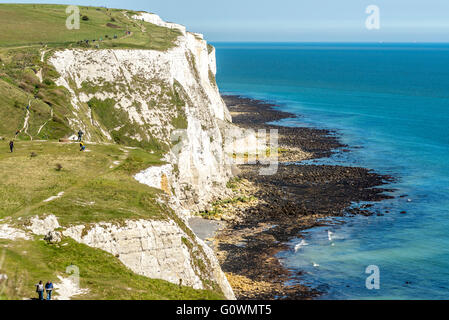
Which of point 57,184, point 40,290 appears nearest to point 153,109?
point 57,184

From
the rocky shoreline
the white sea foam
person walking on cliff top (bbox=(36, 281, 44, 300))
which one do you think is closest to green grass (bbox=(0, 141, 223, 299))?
person walking on cliff top (bbox=(36, 281, 44, 300))

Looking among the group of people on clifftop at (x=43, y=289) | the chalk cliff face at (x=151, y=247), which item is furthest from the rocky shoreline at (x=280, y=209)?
the group of people on clifftop at (x=43, y=289)

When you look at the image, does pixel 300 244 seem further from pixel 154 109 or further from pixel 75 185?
pixel 75 185

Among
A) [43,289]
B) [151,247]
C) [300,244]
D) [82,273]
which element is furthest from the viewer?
[300,244]

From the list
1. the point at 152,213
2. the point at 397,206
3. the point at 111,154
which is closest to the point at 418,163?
the point at 397,206

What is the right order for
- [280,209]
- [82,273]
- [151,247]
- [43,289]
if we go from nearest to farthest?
[43,289] < [82,273] < [151,247] < [280,209]

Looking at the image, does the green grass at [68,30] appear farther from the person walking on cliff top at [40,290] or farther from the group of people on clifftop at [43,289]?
the person walking on cliff top at [40,290]
